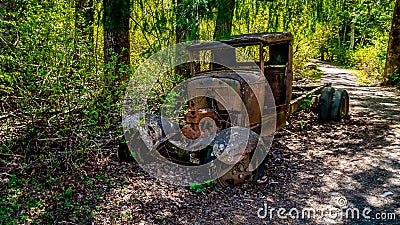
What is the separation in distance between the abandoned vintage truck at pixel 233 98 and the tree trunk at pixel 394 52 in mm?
8862

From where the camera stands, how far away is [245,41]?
5.64m

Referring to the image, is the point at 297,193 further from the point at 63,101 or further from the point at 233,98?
the point at 63,101

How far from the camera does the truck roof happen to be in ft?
18.0

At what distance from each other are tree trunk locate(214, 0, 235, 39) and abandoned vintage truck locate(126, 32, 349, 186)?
18.4 inches

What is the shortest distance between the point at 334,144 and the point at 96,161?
4360 millimetres

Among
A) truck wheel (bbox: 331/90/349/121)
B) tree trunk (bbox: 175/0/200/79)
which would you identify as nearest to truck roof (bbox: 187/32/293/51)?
tree trunk (bbox: 175/0/200/79)

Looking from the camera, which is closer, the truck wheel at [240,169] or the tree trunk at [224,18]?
the truck wheel at [240,169]

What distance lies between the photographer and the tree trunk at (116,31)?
5492 millimetres
